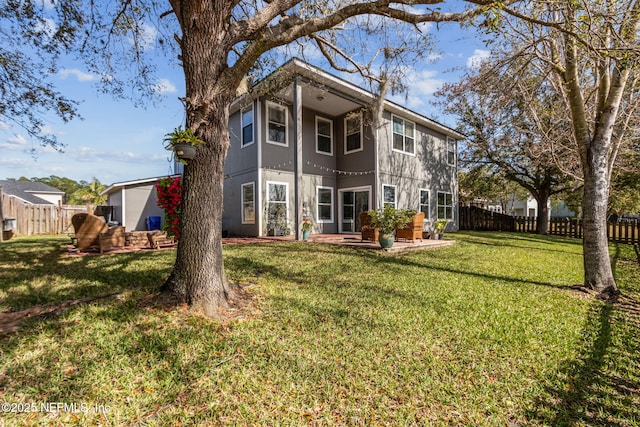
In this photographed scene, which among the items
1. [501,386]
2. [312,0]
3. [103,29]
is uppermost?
[312,0]

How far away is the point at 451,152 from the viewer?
17.3 m

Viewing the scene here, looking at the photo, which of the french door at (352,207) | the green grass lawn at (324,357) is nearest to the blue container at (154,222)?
the french door at (352,207)

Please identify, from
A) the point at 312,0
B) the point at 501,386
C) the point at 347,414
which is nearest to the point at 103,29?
the point at 312,0

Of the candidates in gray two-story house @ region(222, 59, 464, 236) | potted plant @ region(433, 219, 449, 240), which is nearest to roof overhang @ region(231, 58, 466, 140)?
gray two-story house @ region(222, 59, 464, 236)

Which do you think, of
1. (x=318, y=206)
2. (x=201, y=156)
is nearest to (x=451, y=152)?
(x=318, y=206)

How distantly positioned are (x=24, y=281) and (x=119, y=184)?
12.2m

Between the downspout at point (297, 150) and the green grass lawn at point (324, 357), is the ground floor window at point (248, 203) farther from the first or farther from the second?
the green grass lawn at point (324, 357)

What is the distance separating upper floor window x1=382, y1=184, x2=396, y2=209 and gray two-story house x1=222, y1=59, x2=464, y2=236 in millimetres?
Result: 46

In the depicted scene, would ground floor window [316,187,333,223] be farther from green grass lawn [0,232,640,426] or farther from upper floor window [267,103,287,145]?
green grass lawn [0,232,640,426]

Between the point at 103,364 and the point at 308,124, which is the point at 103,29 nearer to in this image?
the point at 103,364

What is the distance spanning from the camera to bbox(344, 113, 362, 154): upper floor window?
13.1m

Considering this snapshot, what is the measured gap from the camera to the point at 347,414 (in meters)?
1.99

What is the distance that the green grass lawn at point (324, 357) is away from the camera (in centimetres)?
201

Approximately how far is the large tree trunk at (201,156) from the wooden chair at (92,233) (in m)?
5.79
